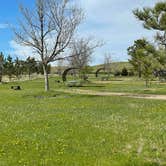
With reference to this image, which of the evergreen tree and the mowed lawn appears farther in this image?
the evergreen tree

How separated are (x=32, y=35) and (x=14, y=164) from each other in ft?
101

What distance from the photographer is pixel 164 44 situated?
33.7 m

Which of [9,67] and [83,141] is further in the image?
[9,67]

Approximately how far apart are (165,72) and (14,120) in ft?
74.5

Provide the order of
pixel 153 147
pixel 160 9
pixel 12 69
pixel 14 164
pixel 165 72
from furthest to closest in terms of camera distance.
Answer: pixel 12 69 → pixel 165 72 → pixel 160 9 → pixel 153 147 → pixel 14 164

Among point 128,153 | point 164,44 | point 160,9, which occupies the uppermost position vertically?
point 160,9

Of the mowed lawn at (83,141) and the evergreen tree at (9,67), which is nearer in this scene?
the mowed lawn at (83,141)

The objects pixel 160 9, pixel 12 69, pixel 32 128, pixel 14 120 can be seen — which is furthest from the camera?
pixel 12 69

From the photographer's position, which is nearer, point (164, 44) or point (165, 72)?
point (164, 44)

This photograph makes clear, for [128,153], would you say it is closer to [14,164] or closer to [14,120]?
[14,164]

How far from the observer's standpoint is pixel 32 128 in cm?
1359

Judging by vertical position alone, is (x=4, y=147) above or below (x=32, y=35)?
below

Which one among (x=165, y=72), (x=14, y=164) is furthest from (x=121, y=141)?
(x=165, y=72)

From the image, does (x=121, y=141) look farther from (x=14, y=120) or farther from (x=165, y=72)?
(x=165, y=72)
